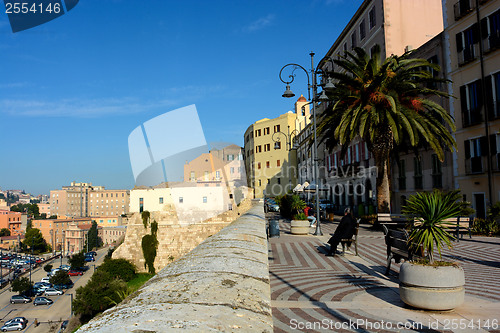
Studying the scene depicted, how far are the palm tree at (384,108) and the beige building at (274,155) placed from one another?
5034 cm

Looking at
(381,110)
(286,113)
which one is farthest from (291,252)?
(286,113)

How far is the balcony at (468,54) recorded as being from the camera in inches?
880

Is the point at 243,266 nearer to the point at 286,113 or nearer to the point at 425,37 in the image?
the point at 425,37

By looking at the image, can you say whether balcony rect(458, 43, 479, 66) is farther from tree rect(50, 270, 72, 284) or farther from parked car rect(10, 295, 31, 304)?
tree rect(50, 270, 72, 284)

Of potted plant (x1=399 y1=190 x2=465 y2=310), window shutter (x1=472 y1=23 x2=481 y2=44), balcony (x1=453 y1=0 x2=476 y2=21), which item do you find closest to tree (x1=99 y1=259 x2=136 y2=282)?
window shutter (x1=472 y1=23 x2=481 y2=44)

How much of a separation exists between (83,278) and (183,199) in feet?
193

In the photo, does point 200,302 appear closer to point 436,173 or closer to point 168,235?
point 436,173

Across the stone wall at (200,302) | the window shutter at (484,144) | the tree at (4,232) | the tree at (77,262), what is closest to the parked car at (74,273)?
the tree at (77,262)

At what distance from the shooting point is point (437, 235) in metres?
6.09

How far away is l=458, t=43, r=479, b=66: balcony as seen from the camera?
22.4 meters

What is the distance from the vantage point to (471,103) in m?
22.9

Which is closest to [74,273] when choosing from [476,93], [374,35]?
[374,35]

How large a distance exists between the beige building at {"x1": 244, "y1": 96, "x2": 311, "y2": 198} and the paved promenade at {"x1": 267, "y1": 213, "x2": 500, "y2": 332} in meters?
62.6

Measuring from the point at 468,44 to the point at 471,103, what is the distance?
3662mm
